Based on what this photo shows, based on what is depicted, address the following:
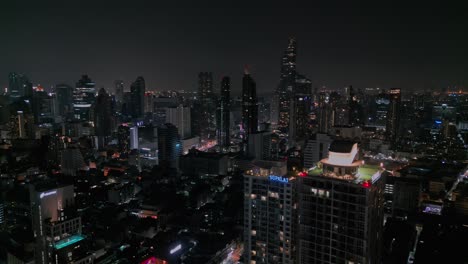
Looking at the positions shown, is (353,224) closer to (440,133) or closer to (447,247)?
(447,247)

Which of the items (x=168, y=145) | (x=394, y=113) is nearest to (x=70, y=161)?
(x=168, y=145)

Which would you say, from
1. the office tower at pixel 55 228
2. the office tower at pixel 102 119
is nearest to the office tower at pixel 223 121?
the office tower at pixel 102 119

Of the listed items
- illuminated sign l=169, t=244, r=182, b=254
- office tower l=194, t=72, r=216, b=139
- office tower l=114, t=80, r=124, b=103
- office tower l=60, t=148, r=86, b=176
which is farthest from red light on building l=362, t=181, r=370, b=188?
office tower l=114, t=80, r=124, b=103

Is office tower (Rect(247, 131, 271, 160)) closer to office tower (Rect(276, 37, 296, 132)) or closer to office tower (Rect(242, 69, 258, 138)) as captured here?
office tower (Rect(242, 69, 258, 138))

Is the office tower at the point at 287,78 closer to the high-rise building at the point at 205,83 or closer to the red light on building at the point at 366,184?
the high-rise building at the point at 205,83

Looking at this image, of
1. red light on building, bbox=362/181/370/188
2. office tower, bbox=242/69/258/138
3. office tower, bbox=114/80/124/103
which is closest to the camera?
red light on building, bbox=362/181/370/188

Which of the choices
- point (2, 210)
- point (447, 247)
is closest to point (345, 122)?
point (447, 247)
